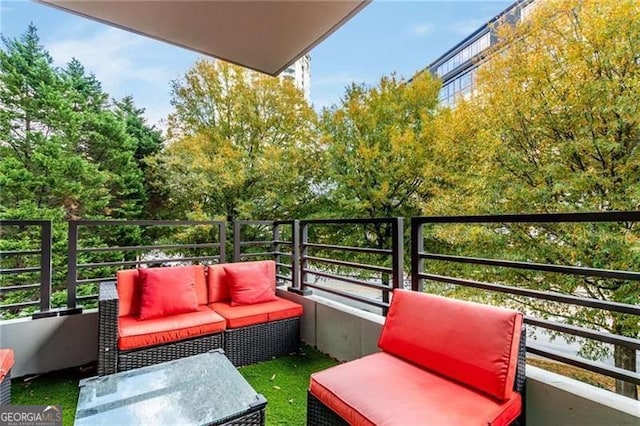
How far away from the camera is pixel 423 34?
8016 millimetres

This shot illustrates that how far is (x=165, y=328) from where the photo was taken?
249 cm

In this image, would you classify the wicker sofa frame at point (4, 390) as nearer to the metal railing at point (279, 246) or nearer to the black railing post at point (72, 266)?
the black railing post at point (72, 266)

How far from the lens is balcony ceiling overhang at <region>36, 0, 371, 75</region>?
1.81 meters

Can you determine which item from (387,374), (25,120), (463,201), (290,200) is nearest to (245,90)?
(290,200)

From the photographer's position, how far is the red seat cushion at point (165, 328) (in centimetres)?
237

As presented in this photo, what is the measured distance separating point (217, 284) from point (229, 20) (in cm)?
230

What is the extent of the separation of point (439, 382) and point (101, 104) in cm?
1076

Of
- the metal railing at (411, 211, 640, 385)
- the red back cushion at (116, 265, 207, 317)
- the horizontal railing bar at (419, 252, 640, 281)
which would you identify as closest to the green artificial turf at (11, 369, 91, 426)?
the red back cushion at (116, 265, 207, 317)

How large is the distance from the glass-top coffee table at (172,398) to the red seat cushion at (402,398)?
37 cm

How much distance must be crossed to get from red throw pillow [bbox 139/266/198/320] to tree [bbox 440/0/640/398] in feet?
15.6

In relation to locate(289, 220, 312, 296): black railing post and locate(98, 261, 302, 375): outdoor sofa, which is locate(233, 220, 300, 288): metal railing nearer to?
locate(289, 220, 312, 296): black railing post

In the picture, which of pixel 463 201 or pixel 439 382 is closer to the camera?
pixel 439 382

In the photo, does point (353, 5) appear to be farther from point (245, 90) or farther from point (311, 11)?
point (245, 90)

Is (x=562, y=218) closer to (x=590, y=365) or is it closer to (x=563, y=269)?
(x=563, y=269)
